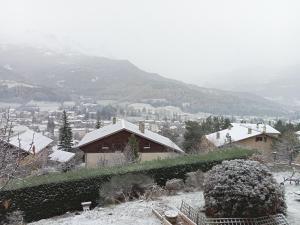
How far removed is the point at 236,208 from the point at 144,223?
8.90ft

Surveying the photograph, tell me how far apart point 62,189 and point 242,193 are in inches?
302

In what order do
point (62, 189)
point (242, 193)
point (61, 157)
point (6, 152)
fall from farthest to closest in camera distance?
point (61, 157), point (62, 189), point (242, 193), point (6, 152)

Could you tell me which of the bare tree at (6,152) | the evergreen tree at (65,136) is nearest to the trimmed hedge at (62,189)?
the bare tree at (6,152)

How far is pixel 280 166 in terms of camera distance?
23.2 metres

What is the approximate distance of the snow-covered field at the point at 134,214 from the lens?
13.3 meters

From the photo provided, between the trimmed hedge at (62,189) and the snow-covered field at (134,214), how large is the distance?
192 cm

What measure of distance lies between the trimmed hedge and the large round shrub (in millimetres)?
5528

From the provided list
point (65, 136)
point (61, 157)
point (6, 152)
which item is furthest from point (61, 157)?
point (6, 152)

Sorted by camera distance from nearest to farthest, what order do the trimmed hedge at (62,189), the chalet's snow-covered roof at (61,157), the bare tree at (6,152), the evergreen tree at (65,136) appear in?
the bare tree at (6,152) → the trimmed hedge at (62,189) → the chalet's snow-covered roof at (61,157) → the evergreen tree at (65,136)

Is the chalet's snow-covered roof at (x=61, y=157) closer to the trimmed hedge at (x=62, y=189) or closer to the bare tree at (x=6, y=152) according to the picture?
the trimmed hedge at (x=62, y=189)

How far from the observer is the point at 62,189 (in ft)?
56.0

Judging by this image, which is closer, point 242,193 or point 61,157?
point 242,193

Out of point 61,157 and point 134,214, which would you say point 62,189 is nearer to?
point 134,214

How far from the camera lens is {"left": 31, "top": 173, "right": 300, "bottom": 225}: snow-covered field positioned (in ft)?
43.6
